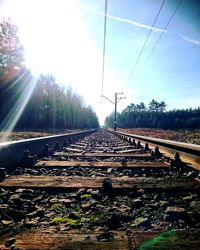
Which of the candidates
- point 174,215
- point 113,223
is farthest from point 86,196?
point 174,215

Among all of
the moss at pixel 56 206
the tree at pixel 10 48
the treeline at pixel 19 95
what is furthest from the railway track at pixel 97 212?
the tree at pixel 10 48

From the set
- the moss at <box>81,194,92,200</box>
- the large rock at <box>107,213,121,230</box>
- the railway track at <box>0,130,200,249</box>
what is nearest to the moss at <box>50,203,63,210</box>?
the railway track at <box>0,130,200,249</box>

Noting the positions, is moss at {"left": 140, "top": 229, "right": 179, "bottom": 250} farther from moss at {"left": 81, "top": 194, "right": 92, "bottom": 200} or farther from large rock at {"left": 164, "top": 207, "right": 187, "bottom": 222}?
moss at {"left": 81, "top": 194, "right": 92, "bottom": 200}

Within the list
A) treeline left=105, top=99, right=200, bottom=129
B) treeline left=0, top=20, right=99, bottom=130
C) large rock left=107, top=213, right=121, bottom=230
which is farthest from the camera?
treeline left=105, top=99, right=200, bottom=129

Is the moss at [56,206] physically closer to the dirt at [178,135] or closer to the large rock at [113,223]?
the large rock at [113,223]

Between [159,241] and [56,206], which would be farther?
[56,206]

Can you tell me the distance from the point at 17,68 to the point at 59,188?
40636 millimetres

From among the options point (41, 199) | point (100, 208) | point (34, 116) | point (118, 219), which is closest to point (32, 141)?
point (41, 199)

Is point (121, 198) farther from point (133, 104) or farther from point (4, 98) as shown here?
point (133, 104)

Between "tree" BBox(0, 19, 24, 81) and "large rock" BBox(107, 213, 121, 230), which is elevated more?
"tree" BBox(0, 19, 24, 81)

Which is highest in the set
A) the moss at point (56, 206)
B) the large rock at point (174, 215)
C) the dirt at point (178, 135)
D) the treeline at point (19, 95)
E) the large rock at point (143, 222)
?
the treeline at point (19, 95)

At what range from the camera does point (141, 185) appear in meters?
3.04

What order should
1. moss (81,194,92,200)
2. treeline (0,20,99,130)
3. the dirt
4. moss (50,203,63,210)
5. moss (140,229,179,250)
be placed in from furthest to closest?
1. treeline (0,20,99,130)
2. the dirt
3. moss (81,194,92,200)
4. moss (50,203,63,210)
5. moss (140,229,179,250)

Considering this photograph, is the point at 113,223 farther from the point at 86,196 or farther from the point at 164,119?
the point at 164,119
